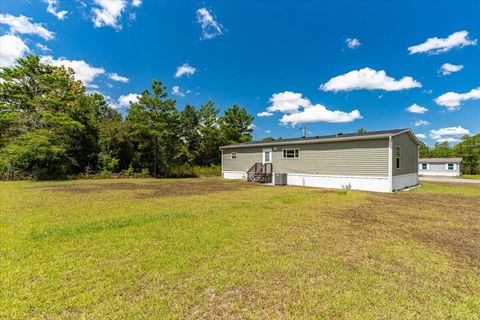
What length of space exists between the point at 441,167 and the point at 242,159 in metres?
28.3

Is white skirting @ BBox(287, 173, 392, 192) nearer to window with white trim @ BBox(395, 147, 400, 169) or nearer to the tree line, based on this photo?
window with white trim @ BBox(395, 147, 400, 169)

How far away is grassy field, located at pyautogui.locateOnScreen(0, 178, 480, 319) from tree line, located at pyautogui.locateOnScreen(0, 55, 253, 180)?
1265 cm

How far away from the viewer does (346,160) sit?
12.8 metres

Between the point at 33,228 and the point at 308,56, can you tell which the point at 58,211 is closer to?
the point at 33,228

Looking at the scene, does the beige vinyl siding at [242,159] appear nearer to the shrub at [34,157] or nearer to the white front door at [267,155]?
the white front door at [267,155]

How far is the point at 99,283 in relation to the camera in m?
2.69

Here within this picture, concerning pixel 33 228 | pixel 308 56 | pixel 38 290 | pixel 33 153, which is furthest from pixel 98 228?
pixel 308 56

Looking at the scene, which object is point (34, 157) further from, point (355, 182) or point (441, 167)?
point (441, 167)

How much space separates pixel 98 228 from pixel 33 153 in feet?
49.8

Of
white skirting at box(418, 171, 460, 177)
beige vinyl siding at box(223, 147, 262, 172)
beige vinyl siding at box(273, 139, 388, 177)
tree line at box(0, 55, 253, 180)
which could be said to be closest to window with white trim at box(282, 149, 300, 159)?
beige vinyl siding at box(273, 139, 388, 177)

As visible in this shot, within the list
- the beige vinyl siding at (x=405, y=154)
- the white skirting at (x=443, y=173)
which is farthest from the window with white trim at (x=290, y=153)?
the white skirting at (x=443, y=173)

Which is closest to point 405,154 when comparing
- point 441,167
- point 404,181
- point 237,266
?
point 404,181

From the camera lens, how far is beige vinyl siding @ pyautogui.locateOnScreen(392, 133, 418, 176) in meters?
11.9

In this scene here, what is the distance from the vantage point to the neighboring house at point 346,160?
37.9 feet
